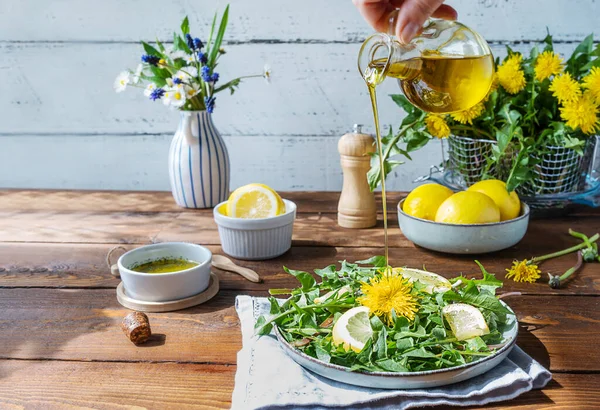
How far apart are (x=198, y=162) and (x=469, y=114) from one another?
0.64 m

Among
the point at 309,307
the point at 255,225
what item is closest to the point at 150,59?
the point at 255,225

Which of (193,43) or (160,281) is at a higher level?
(193,43)

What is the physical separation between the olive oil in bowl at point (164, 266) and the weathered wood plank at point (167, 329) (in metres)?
0.07

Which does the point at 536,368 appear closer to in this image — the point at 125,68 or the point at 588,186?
the point at 588,186

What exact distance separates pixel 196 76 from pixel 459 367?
3.42ft

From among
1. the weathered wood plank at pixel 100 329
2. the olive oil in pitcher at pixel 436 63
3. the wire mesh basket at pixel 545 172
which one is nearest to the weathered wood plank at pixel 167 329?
the weathered wood plank at pixel 100 329

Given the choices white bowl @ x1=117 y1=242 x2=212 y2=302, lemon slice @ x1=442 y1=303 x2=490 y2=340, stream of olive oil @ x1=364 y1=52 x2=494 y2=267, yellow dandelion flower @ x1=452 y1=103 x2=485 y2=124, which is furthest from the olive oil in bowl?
yellow dandelion flower @ x1=452 y1=103 x2=485 y2=124

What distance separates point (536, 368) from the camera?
76cm

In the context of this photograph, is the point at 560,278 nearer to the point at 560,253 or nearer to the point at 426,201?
the point at 560,253

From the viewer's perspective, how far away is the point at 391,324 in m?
0.79

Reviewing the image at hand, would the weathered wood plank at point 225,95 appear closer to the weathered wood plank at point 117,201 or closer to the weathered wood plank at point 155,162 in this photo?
the weathered wood plank at point 155,162

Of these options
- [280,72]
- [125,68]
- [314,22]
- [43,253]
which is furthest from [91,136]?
[43,253]

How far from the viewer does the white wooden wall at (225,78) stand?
1997 millimetres

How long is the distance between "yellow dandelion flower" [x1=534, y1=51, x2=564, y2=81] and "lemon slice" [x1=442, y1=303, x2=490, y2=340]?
735mm
